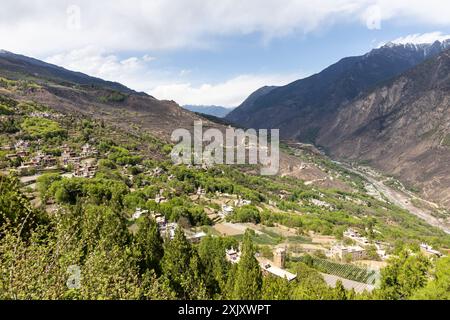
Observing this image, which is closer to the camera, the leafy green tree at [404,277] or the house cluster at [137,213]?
the leafy green tree at [404,277]

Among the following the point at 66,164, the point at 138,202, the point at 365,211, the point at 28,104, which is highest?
the point at 28,104

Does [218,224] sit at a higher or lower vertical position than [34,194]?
lower

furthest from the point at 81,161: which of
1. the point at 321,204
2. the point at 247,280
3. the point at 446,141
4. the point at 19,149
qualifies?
the point at 446,141

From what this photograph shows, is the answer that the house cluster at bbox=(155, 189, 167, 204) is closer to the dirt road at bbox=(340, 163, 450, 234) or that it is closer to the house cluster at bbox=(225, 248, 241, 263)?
the house cluster at bbox=(225, 248, 241, 263)

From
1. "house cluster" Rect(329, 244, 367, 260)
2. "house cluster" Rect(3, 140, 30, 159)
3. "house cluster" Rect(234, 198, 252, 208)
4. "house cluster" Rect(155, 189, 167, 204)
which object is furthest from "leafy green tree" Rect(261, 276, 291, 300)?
"house cluster" Rect(3, 140, 30, 159)

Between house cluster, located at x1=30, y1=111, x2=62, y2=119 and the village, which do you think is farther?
house cluster, located at x1=30, y1=111, x2=62, y2=119

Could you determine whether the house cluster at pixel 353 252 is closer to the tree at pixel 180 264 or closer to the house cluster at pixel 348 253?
the house cluster at pixel 348 253

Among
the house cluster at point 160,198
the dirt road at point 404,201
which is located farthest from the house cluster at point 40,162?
the dirt road at point 404,201
